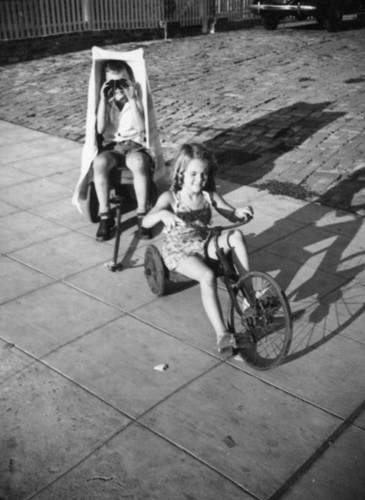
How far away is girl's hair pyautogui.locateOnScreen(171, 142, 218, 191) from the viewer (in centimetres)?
404

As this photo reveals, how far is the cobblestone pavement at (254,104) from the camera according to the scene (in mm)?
7586

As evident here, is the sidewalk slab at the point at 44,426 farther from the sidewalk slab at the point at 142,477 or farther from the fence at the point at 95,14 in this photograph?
the fence at the point at 95,14

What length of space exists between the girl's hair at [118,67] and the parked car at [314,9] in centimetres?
1362

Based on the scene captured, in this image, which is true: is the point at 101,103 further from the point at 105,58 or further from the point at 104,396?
the point at 104,396

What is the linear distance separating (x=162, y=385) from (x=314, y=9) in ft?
55.8

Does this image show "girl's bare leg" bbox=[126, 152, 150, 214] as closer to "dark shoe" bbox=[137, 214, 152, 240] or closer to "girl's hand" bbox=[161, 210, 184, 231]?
"dark shoe" bbox=[137, 214, 152, 240]

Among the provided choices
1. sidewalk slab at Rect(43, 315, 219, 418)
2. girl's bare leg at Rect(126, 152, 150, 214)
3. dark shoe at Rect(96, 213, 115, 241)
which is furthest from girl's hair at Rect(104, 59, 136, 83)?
sidewalk slab at Rect(43, 315, 219, 418)

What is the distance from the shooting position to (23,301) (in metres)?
4.57

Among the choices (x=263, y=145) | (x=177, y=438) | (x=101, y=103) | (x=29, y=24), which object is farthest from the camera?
(x=29, y=24)

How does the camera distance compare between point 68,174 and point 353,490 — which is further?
point 68,174

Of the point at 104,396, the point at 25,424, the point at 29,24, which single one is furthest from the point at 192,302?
the point at 29,24

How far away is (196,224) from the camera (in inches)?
164

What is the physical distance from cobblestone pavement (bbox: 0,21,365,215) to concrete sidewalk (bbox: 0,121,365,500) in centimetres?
203

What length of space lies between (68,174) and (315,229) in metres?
3.33
